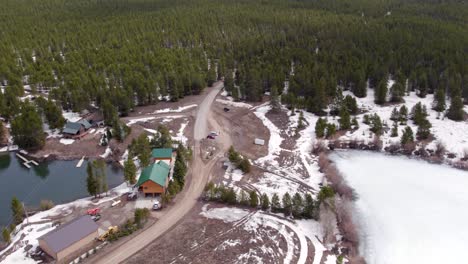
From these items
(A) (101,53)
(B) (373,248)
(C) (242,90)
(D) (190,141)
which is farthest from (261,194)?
(A) (101,53)

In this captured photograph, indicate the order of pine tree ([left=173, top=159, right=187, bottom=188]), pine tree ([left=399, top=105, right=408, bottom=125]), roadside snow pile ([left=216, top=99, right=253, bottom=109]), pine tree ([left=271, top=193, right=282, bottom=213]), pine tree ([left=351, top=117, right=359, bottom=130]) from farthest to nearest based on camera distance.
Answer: roadside snow pile ([left=216, top=99, right=253, bottom=109])
pine tree ([left=399, top=105, right=408, bottom=125])
pine tree ([left=351, top=117, right=359, bottom=130])
pine tree ([left=173, top=159, right=187, bottom=188])
pine tree ([left=271, top=193, right=282, bottom=213])

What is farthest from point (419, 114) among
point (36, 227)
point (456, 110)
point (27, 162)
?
point (27, 162)

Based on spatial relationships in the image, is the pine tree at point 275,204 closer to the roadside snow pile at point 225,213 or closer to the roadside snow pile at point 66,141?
the roadside snow pile at point 225,213

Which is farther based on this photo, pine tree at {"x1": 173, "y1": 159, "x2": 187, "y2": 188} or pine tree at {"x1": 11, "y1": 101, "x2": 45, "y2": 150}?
pine tree at {"x1": 11, "y1": 101, "x2": 45, "y2": 150}

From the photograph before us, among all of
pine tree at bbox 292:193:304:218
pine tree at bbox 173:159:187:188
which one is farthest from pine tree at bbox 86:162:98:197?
pine tree at bbox 292:193:304:218

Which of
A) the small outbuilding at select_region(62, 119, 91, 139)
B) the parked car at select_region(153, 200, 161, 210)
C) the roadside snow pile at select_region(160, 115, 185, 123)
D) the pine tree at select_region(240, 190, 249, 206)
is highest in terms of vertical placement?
the small outbuilding at select_region(62, 119, 91, 139)

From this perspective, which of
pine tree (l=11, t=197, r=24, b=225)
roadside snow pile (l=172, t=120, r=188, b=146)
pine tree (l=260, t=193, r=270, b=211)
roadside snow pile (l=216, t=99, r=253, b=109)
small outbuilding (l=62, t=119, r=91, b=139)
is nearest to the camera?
pine tree (l=11, t=197, r=24, b=225)

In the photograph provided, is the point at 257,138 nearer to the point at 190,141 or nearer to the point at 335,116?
the point at 190,141

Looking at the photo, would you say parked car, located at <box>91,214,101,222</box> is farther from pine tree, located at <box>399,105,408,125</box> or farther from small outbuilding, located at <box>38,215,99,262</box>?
pine tree, located at <box>399,105,408,125</box>
